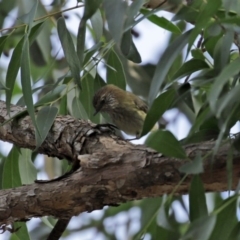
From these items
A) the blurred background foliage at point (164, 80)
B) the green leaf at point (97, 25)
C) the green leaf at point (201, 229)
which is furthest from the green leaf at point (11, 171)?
the green leaf at point (201, 229)

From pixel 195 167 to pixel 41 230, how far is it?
5.06 ft

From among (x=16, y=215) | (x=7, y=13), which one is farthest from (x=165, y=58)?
(x=7, y=13)

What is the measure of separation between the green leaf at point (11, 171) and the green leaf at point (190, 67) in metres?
0.72

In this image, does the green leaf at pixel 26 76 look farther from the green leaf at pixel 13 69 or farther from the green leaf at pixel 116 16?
the green leaf at pixel 116 16

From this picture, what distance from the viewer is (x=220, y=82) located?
1.08m

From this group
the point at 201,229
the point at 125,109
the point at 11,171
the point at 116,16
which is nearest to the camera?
the point at 201,229

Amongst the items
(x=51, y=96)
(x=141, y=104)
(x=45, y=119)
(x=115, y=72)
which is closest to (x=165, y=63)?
(x=45, y=119)

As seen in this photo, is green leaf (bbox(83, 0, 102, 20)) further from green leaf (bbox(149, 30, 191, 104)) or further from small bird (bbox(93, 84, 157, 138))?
small bird (bbox(93, 84, 157, 138))

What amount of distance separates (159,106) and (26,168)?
2.37 feet

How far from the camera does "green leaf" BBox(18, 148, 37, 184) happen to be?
6.41ft

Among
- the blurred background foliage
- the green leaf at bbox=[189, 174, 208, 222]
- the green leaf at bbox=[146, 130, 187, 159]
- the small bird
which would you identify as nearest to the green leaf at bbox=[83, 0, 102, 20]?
the blurred background foliage

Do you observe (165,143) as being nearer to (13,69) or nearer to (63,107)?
(13,69)

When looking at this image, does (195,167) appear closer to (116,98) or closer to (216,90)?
(216,90)

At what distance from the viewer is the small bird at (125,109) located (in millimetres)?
2506
